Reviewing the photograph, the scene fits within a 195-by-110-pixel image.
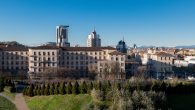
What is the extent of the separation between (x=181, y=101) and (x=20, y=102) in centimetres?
1789

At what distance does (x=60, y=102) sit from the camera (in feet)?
125

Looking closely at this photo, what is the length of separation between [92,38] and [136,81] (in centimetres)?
14181

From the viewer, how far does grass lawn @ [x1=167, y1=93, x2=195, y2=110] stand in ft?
117

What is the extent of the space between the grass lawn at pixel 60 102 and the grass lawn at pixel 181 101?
7.63m

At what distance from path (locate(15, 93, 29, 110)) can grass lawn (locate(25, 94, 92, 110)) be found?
553mm

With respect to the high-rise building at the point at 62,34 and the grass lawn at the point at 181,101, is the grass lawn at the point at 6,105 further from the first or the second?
the high-rise building at the point at 62,34

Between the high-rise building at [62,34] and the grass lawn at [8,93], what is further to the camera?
the high-rise building at [62,34]

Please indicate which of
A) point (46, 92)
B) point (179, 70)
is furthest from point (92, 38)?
point (46, 92)

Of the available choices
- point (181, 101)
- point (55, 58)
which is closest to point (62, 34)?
point (55, 58)

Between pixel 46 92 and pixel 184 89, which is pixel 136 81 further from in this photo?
pixel 46 92

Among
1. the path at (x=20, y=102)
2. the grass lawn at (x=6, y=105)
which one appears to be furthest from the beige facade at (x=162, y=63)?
the grass lawn at (x=6, y=105)

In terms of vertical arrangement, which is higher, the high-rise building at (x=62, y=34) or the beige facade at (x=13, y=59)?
the high-rise building at (x=62, y=34)

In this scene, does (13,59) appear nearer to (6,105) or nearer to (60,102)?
(6,105)

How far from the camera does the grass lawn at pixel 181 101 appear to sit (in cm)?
3559
